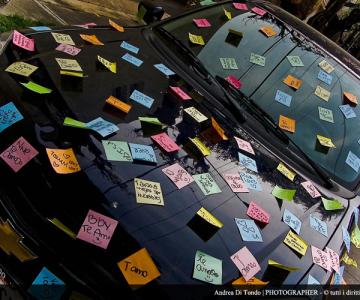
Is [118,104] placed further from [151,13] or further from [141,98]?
[151,13]

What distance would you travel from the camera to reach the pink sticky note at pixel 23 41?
265 centimetres

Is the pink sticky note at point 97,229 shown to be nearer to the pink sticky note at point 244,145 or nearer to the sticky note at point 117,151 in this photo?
the sticky note at point 117,151

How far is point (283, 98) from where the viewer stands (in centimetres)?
310

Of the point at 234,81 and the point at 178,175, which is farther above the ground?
the point at 234,81

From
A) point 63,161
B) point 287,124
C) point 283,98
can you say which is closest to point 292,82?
point 283,98

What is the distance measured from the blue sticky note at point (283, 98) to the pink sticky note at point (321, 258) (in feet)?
3.72

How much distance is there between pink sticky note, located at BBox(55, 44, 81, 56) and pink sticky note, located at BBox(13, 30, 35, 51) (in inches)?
6.1

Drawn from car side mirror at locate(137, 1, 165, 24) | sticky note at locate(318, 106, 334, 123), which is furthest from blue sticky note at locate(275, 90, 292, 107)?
car side mirror at locate(137, 1, 165, 24)

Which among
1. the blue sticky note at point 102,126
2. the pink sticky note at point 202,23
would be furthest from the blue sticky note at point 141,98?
the pink sticky note at point 202,23

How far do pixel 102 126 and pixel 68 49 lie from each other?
0.75 metres

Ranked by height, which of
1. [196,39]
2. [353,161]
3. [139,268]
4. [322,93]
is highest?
[322,93]

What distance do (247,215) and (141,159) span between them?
601 mm

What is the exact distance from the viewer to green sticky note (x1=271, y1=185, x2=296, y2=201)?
97.6 inches

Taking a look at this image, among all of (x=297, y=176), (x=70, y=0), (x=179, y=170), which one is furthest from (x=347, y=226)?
(x=70, y=0)
